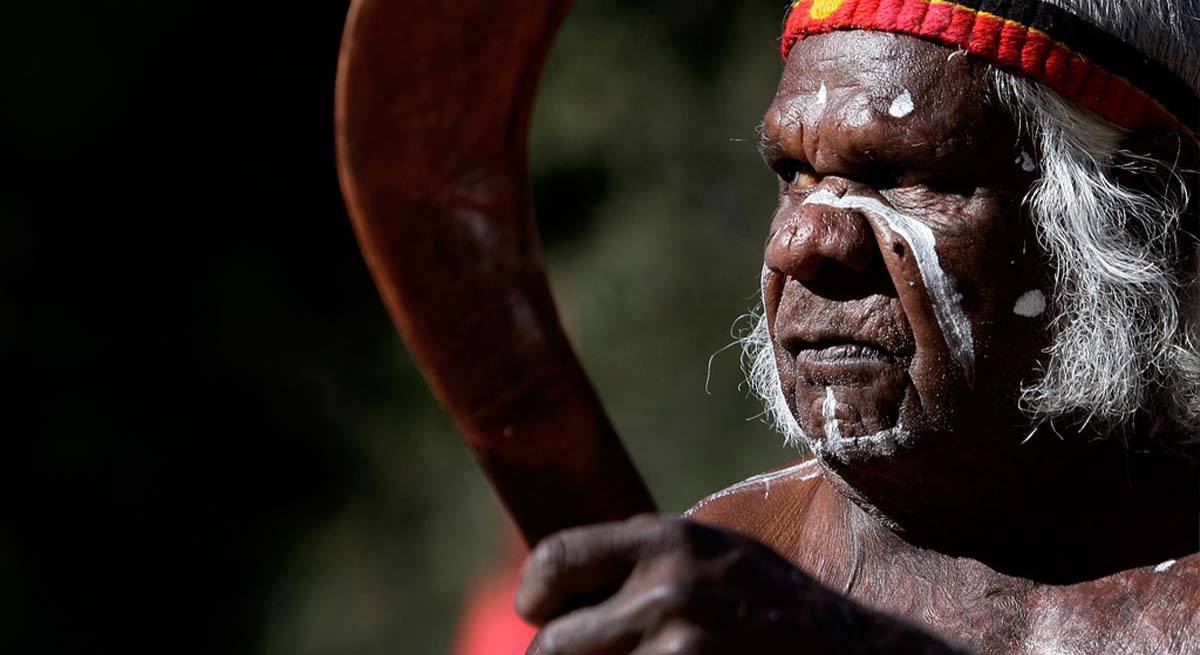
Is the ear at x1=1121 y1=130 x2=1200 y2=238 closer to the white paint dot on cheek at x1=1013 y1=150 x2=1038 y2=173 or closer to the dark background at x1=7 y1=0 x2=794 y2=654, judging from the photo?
the white paint dot on cheek at x1=1013 y1=150 x2=1038 y2=173

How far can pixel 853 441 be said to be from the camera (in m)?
2.17

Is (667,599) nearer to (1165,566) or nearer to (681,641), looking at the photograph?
(681,641)

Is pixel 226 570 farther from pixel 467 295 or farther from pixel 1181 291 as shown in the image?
pixel 1181 291

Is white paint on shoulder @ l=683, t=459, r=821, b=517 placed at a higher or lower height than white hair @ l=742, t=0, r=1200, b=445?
lower

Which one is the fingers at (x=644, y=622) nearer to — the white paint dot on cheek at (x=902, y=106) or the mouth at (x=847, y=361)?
the mouth at (x=847, y=361)

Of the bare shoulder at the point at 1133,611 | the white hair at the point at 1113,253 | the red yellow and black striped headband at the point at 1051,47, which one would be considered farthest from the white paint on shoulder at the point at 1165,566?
the red yellow and black striped headband at the point at 1051,47

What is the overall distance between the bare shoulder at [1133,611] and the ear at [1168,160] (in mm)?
548

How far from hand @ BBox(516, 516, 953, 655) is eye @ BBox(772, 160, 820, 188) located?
3.05 feet

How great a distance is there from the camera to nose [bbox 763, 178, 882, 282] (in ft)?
7.05

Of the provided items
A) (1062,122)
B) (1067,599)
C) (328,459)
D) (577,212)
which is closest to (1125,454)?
Result: (1067,599)

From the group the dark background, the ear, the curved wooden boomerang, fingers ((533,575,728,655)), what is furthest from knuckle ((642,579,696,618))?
the dark background

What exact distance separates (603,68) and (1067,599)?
15.9 ft

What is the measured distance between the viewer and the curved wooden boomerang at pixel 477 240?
2.31m

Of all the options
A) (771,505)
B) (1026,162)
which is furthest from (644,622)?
(771,505)
